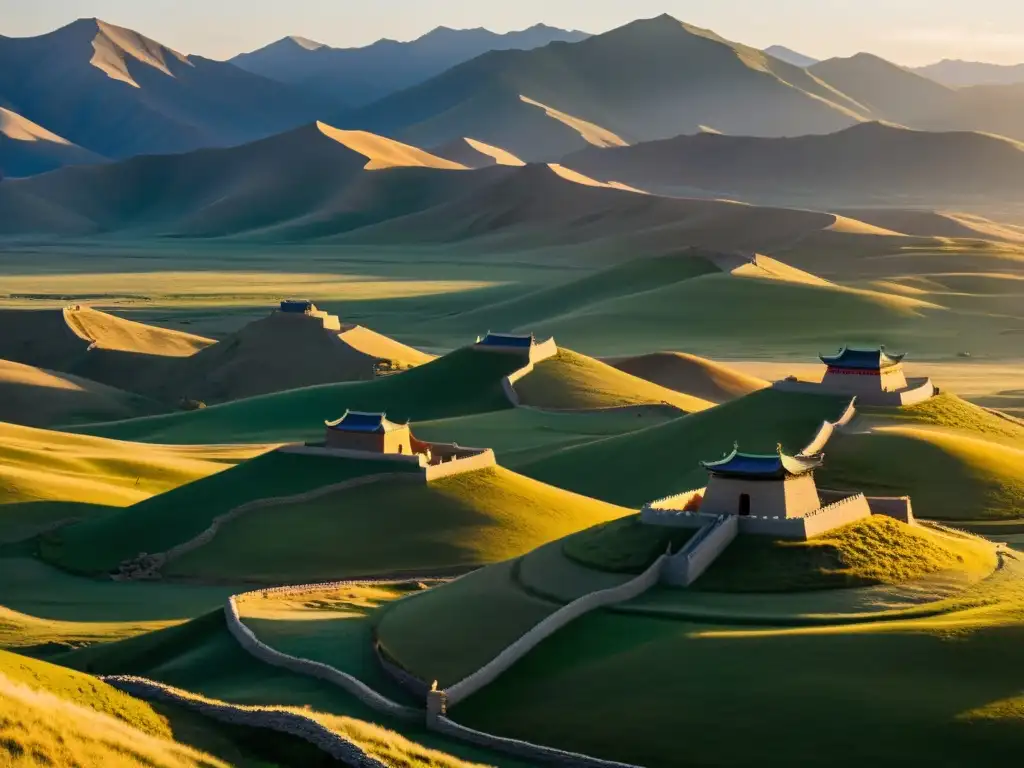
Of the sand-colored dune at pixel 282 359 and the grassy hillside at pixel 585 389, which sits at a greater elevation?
the grassy hillside at pixel 585 389

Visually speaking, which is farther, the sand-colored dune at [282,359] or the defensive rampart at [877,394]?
the sand-colored dune at [282,359]

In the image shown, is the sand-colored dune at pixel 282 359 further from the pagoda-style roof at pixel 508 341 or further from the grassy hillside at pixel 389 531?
the grassy hillside at pixel 389 531

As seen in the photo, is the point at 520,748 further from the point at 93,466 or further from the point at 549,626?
the point at 93,466

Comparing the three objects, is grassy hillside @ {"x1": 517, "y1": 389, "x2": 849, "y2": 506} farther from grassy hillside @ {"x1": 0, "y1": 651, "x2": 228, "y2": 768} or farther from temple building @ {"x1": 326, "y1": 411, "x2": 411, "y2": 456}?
grassy hillside @ {"x1": 0, "y1": 651, "x2": 228, "y2": 768}

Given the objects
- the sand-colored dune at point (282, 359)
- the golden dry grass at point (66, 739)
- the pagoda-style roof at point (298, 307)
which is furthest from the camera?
the pagoda-style roof at point (298, 307)

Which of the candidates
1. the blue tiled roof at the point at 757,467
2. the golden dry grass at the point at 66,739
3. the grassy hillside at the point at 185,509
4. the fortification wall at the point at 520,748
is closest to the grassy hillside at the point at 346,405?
the grassy hillside at the point at 185,509

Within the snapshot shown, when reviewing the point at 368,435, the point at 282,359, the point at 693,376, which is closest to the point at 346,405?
the point at 693,376
